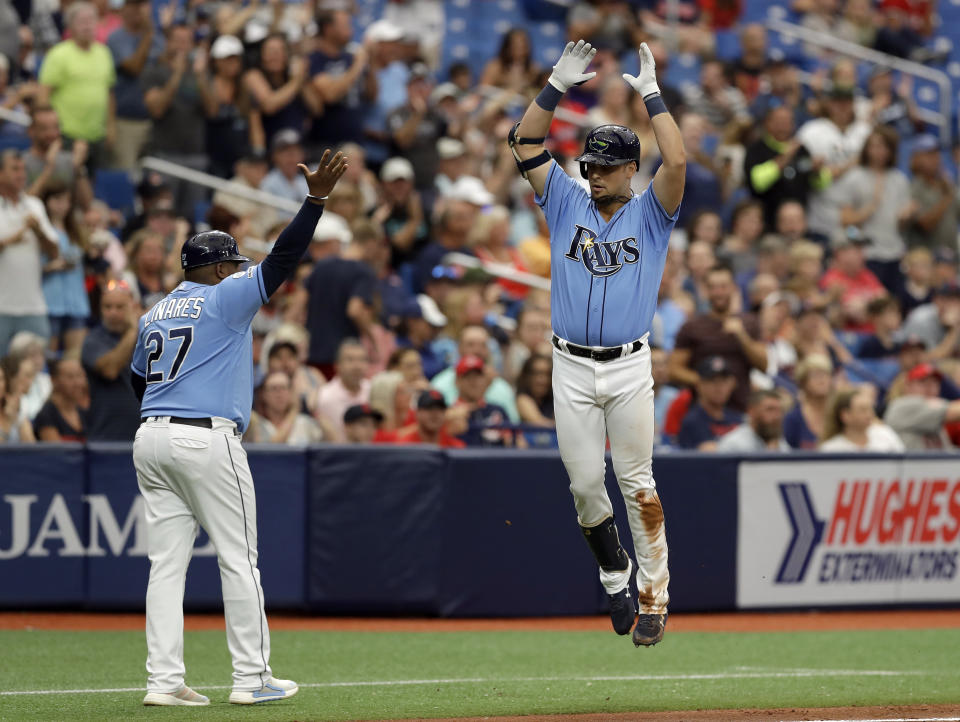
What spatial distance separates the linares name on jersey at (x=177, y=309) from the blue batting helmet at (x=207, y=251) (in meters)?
0.20

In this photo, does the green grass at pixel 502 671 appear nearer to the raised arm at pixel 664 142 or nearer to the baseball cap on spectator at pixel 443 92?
the raised arm at pixel 664 142

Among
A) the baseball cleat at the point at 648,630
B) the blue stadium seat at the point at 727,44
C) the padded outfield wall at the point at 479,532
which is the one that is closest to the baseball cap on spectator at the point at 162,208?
the padded outfield wall at the point at 479,532

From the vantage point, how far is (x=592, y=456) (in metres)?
7.35

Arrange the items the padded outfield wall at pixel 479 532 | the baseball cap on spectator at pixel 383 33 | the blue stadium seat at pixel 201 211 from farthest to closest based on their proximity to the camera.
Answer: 1. the baseball cap on spectator at pixel 383 33
2. the blue stadium seat at pixel 201 211
3. the padded outfield wall at pixel 479 532

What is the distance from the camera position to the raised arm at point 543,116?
7418 mm

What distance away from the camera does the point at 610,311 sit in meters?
7.30

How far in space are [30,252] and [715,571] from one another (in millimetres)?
5931

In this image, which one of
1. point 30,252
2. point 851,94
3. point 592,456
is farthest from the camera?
point 851,94

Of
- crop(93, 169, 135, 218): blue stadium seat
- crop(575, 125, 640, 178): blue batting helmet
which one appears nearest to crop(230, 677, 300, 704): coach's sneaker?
crop(575, 125, 640, 178): blue batting helmet

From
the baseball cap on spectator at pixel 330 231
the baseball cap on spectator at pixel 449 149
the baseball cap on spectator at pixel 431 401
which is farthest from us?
the baseball cap on spectator at pixel 449 149

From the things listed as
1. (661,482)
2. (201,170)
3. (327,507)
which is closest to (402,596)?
(327,507)

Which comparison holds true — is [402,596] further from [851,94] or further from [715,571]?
[851,94]

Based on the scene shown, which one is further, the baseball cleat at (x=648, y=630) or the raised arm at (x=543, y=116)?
the raised arm at (x=543, y=116)

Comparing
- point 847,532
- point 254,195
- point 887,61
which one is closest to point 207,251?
→ point 847,532
